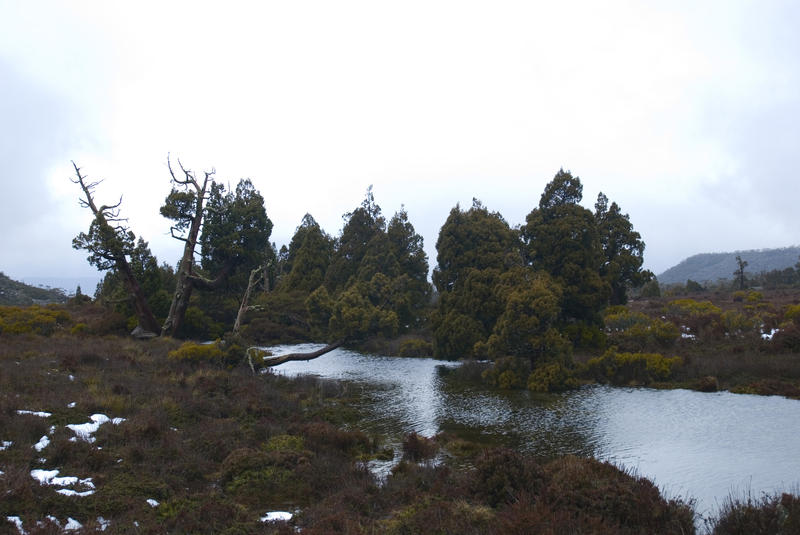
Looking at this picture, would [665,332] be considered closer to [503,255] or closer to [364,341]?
[503,255]

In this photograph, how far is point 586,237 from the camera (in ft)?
104

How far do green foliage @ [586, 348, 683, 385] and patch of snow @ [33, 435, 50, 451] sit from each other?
21.4 meters

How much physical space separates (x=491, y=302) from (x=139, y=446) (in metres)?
22.0

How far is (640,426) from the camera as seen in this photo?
17047mm

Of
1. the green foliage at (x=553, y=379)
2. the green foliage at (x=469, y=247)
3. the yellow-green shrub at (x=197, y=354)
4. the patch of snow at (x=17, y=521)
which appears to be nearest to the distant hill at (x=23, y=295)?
the yellow-green shrub at (x=197, y=354)

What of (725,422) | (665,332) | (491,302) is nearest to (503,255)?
(491,302)

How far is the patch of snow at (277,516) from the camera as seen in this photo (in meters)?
9.03

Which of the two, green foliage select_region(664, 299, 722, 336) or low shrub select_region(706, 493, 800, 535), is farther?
green foliage select_region(664, 299, 722, 336)

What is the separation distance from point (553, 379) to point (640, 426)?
6.40 meters

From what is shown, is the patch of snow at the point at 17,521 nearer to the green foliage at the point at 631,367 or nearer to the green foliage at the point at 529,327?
the green foliage at the point at 529,327

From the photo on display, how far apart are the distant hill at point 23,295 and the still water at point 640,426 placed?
57276 millimetres

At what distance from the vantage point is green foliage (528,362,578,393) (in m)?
23.4

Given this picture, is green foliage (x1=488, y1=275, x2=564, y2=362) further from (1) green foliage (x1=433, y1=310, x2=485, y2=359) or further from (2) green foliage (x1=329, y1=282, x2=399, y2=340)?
(2) green foliage (x1=329, y1=282, x2=399, y2=340)

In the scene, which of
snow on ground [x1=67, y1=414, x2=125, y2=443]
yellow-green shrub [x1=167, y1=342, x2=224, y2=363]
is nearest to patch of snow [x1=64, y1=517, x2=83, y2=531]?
snow on ground [x1=67, y1=414, x2=125, y2=443]
